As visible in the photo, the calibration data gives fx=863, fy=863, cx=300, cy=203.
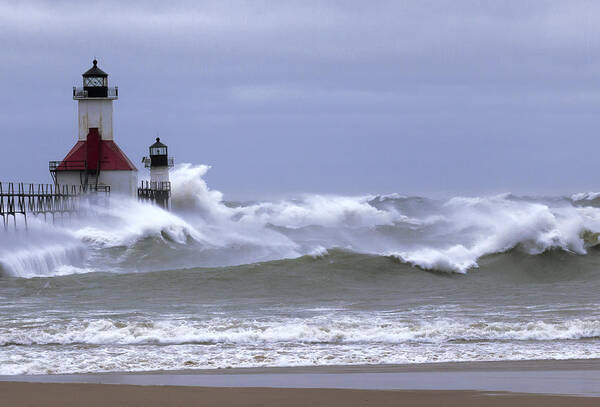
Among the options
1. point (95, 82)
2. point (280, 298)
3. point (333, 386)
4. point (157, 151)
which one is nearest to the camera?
point (333, 386)

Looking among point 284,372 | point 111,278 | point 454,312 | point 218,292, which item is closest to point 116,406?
point 284,372

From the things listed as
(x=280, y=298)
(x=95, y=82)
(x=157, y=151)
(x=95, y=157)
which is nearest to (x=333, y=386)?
(x=280, y=298)

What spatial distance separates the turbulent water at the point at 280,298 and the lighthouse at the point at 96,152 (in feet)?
7.13

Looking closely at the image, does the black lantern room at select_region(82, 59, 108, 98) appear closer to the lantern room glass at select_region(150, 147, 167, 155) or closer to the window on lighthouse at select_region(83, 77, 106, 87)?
the window on lighthouse at select_region(83, 77, 106, 87)

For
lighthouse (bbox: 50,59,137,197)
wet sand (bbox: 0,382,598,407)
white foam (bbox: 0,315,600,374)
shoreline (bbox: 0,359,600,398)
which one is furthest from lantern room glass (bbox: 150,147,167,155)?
wet sand (bbox: 0,382,598,407)

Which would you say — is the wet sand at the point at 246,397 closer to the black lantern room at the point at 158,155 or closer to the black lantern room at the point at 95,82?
the black lantern room at the point at 95,82

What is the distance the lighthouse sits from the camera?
1331 inches

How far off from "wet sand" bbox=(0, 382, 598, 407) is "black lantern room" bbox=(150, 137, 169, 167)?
119ft

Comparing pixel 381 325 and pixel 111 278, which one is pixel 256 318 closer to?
pixel 381 325

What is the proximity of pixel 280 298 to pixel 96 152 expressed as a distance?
21.8m

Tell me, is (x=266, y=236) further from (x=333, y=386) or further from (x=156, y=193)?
(x=333, y=386)

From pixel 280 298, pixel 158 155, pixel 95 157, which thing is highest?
pixel 158 155

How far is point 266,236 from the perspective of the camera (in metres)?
29.9

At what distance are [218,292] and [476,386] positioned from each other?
9029 millimetres
